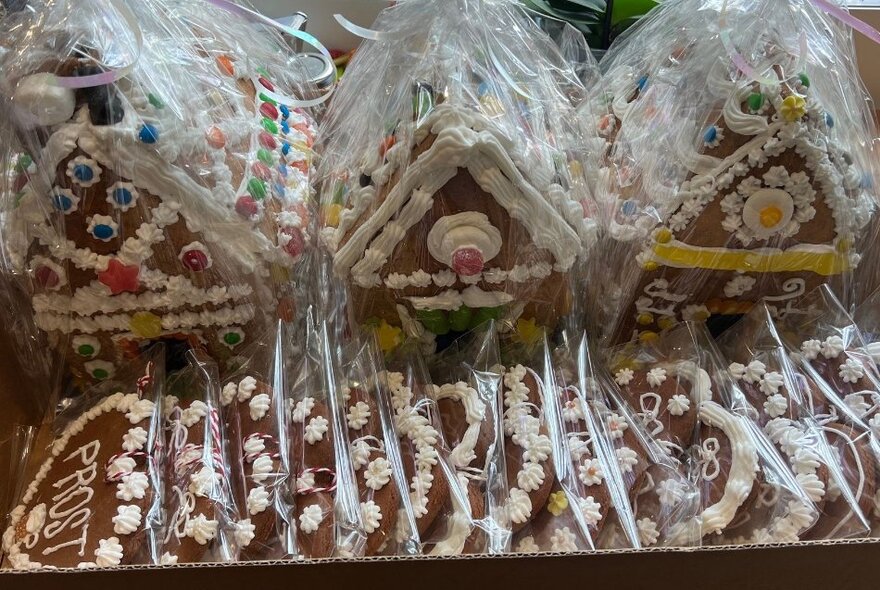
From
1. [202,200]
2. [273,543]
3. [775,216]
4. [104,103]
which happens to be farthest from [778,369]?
[104,103]

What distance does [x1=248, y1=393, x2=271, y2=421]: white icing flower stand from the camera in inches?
43.2

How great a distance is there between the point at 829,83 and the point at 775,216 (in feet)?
0.85

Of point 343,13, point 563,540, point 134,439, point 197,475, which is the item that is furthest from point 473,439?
point 343,13

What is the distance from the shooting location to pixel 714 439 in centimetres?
112

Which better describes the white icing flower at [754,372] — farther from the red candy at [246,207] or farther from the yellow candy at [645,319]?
the red candy at [246,207]

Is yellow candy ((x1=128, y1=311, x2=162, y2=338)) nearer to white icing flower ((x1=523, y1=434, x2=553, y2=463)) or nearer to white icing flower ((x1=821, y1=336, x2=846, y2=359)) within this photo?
white icing flower ((x1=523, y1=434, x2=553, y2=463))

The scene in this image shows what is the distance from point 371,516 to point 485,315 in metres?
0.37

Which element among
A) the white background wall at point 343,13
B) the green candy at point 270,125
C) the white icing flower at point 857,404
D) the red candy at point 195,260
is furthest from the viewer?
the white background wall at point 343,13

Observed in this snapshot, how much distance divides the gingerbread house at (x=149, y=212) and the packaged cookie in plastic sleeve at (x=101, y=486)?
79 mm

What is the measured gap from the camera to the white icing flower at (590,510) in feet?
3.34

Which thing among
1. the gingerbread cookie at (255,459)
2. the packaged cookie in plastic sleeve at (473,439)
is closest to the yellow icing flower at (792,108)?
the packaged cookie in plastic sleeve at (473,439)

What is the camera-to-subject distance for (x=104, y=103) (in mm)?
941

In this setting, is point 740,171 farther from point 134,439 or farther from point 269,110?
point 134,439

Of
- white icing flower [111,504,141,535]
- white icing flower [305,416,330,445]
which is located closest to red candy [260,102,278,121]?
white icing flower [305,416,330,445]
